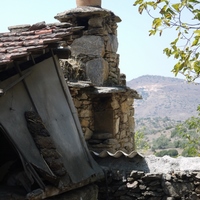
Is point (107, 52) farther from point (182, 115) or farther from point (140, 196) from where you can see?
point (182, 115)

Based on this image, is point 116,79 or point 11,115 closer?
point 11,115

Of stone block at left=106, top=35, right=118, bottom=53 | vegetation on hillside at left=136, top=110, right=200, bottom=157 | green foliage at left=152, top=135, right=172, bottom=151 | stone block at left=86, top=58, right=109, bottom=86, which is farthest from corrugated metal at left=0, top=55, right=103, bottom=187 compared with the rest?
green foliage at left=152, top=135, right=172, bottom=151

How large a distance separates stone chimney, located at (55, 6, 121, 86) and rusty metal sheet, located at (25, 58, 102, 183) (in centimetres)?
205

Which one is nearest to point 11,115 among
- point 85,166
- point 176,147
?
point 85,166

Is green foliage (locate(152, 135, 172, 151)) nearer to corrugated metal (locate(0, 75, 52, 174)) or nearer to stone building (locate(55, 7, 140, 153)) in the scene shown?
stone building (locate(55, 7, 140, 153))

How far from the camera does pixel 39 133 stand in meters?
4.79

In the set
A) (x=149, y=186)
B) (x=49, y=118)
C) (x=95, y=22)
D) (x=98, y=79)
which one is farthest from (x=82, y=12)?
(x=149, y=186)

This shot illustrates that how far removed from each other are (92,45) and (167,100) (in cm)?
10957

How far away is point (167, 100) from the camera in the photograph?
4567 inches

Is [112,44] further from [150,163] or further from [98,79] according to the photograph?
[150,163]

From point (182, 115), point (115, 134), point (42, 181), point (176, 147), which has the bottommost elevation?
point (182, 115)

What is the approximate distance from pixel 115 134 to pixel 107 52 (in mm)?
1497

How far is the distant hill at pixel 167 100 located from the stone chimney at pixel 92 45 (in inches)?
3634

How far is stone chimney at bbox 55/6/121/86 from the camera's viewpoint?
307 inches
